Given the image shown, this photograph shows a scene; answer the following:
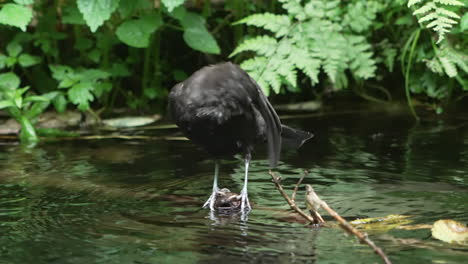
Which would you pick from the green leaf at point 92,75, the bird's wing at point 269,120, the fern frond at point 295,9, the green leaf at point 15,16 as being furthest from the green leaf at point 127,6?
the bird's wing at point 269,120

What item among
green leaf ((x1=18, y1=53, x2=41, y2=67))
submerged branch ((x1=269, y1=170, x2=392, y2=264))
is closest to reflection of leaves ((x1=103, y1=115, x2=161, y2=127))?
green leaf ((x1=18, y1=53, x2=41, y2=67))

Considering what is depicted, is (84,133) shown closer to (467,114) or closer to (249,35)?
(249,35)

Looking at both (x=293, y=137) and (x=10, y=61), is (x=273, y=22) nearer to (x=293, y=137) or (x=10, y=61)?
(x=293, y=137)

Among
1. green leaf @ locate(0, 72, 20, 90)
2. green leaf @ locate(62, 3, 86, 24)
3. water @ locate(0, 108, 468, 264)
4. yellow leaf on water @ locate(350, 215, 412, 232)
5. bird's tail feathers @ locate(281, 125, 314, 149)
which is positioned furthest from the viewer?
green leaf @ locate(62, 3, 86, 24)

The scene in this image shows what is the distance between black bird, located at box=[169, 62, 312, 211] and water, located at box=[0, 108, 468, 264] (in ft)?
0.86

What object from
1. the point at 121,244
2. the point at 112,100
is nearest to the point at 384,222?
the point at 121,244

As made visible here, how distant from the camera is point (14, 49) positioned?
16.5 ft

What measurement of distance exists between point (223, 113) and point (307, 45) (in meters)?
2.07

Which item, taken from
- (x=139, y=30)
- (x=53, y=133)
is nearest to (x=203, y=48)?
(x=139, y=30)

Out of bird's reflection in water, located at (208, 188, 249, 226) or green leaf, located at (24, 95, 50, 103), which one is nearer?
bird's reflection in water, located at (208, 188, 249, 226)

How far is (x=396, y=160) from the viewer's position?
12.7ft

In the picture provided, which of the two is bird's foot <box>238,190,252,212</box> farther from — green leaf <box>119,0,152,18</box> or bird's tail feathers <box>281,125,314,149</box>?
green leaf <box>119,0,152,18</box>

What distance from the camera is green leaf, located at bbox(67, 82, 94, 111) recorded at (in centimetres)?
472

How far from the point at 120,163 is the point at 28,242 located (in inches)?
62.4
